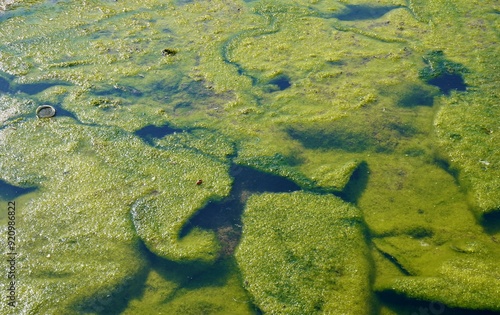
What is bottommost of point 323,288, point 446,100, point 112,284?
point 112,284

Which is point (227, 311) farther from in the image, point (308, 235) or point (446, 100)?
point (446, 100)

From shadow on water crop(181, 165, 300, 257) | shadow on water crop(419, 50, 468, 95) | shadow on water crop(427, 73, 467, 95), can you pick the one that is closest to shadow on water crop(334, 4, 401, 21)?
shadow on water crop(419, 50, 468, 95)

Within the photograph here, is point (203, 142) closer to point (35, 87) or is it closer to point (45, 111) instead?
point (45, 111)

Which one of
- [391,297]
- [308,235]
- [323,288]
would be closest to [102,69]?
[308,235]

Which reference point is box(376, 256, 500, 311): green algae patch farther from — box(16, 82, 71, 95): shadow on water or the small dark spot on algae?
the small dark spot on algae

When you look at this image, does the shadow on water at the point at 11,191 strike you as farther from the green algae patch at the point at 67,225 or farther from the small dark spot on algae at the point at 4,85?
the small dark spot on algae at the point at 4,85

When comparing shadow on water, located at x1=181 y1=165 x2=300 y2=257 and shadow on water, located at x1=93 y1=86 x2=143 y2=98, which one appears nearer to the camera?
shadow on water, located at x1=181 y1=165 x2=300 y2=257
